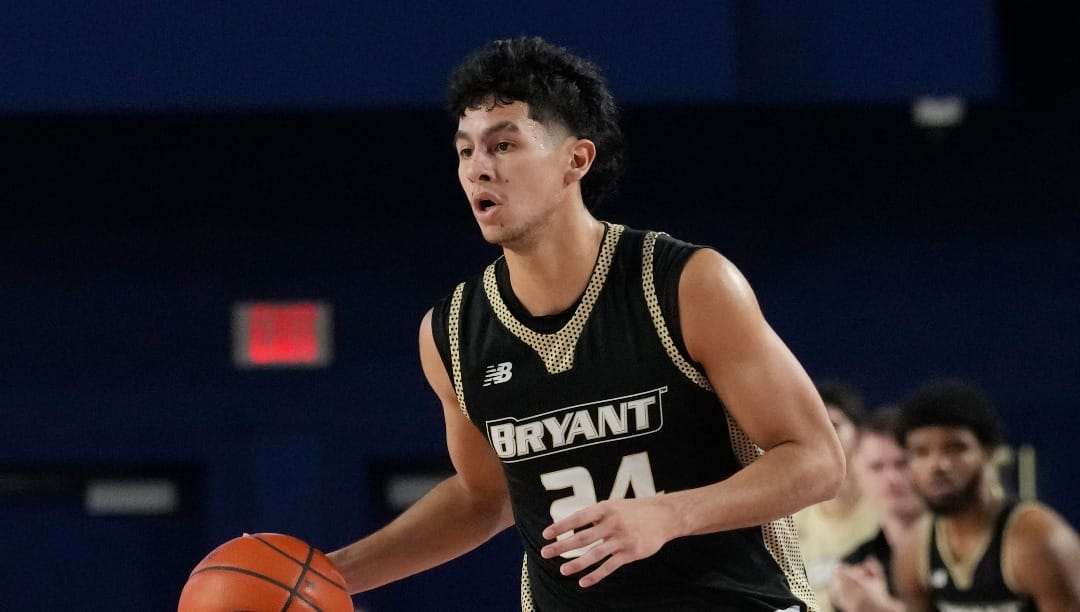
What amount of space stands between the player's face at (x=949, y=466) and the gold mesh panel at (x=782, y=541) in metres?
2.28

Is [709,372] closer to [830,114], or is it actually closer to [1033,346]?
[830,114]

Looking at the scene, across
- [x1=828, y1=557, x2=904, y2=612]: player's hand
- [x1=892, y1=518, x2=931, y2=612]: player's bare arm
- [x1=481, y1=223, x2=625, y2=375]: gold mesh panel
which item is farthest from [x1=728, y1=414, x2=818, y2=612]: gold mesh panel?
[x1=892, y1=518, x2=931, y2=612]: player's bare arm

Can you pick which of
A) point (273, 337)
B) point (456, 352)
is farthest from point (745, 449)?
point (273, 337)

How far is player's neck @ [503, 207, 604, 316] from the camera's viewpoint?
309 cm

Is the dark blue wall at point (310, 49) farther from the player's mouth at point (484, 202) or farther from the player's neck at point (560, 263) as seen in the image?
the player's mouth at point (484, 202)

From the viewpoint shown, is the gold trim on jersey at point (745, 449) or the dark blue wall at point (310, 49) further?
the dark blue wall at point (310, 49)

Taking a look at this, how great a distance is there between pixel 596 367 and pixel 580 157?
411 millimetres

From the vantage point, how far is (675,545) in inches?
118

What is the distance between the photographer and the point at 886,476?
19.5ft

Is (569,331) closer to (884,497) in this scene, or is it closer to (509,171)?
(509,171)

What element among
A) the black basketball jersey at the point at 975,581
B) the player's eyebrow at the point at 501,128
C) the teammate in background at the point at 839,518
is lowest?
the black basketball jersey at the point at 975,581

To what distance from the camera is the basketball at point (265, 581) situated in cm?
300

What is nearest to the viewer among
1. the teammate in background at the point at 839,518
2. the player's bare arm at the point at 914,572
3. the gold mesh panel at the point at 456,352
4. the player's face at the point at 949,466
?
the gold mesh panel at the point at 456,352

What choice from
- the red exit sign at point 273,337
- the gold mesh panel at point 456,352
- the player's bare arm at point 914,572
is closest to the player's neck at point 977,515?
the player's bare arm at point 914,572
